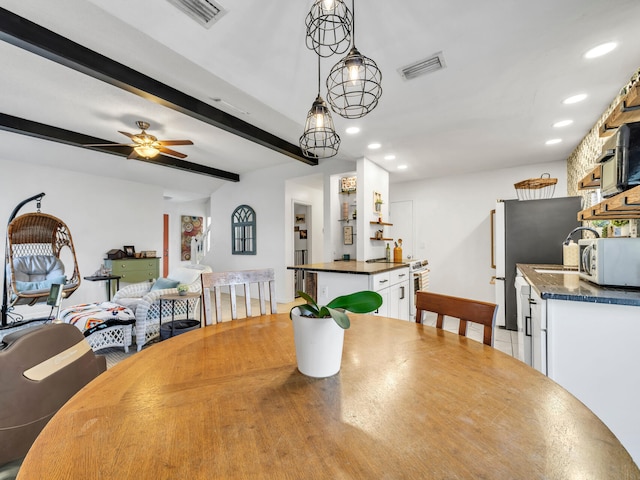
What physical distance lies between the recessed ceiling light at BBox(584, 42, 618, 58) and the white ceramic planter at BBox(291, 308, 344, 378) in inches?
98.1

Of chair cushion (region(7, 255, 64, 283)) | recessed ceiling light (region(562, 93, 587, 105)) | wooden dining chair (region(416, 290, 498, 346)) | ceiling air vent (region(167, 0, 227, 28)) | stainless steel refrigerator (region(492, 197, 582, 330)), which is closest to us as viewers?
wooden dining chair (region(416, 290, 498, 346))

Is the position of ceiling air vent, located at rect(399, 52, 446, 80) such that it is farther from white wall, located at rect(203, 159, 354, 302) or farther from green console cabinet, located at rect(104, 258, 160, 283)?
green console cabinet, located at rect(104, 258, 160, 283)

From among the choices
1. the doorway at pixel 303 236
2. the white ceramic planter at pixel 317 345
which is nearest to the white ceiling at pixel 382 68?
the white ceramic planter at pixel 317 345

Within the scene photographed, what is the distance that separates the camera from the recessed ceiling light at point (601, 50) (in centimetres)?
181

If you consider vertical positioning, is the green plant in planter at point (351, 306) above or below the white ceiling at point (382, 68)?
below

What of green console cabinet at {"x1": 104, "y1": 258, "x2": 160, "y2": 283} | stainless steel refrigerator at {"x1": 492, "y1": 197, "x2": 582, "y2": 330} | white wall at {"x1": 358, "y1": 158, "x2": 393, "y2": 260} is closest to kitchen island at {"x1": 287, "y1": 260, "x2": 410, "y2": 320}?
white wall at {"x1": 358, "y1": 158, "x2": 393, "y2": 260}

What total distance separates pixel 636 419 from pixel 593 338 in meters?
0.38

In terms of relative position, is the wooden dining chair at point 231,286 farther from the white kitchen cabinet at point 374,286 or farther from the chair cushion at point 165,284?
the chair cushion at point 165,284

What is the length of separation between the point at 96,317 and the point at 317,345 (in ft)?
10.0

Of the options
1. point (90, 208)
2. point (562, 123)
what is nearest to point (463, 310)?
point (562, 123)

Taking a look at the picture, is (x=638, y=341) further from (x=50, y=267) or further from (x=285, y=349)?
(x=50, y=267)

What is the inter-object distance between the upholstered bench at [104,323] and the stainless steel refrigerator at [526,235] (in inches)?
173

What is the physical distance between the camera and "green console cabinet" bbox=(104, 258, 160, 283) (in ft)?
17.2

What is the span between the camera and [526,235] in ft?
11.5
